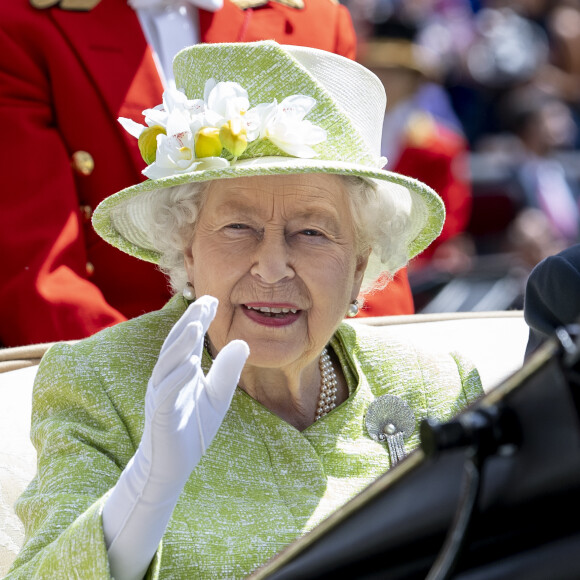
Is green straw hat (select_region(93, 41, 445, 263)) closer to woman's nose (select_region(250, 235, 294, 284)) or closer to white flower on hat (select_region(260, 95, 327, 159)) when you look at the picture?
white flower on hat (select_region(260, 95, 327, 159))

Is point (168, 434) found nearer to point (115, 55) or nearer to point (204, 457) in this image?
point (204, 457)

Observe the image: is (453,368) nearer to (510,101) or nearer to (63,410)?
(63,410)

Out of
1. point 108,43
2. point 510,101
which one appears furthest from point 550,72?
point 108,43

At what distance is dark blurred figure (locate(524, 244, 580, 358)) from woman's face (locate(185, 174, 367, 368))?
422 millimetres

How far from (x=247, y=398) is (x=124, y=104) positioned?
3.80 feet

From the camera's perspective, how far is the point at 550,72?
7598 millimetres

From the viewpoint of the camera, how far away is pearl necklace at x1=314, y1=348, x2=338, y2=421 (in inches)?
86.0

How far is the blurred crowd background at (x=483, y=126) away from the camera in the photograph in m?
5.10

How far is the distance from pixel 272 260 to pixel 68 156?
3.69 ft

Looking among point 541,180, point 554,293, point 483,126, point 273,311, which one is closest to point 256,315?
point 273,311

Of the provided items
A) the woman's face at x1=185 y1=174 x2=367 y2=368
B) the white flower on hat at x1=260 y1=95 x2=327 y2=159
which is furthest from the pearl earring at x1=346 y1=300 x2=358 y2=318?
the white flower on hat at x1=260 y1=95 x2=327 y2=159

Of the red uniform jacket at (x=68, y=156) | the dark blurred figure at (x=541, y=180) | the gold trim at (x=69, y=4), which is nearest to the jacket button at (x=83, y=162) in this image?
the red uniform jacket at (x=68, y=156)

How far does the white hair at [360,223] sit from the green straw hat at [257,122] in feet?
0.11

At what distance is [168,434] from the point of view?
1.37m
